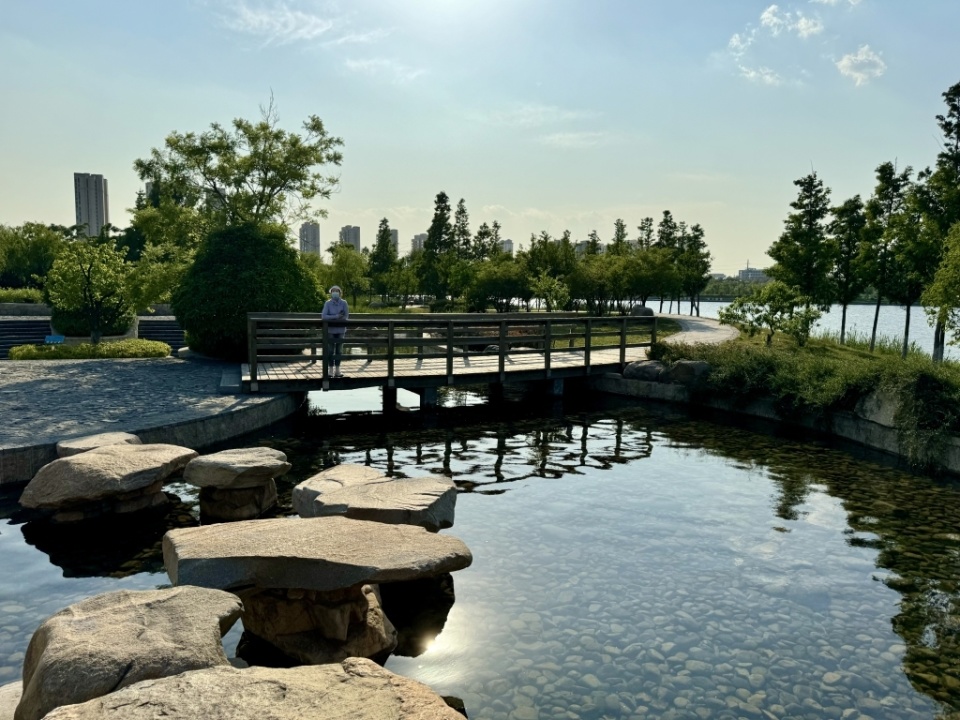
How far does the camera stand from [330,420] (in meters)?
15.9

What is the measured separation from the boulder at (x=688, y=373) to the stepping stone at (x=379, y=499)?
38.0ft

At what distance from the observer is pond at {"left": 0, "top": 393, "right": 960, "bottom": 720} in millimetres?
5293

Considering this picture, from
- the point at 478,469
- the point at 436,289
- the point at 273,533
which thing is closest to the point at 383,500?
the point at 273,533

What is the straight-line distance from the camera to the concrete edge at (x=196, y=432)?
9734mm

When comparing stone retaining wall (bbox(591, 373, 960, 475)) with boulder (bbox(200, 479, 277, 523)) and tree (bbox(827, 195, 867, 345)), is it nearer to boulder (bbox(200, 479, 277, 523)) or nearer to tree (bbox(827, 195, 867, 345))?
boulder (bbox(200, 479, 277, 523))

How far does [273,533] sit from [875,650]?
5245 millimetres

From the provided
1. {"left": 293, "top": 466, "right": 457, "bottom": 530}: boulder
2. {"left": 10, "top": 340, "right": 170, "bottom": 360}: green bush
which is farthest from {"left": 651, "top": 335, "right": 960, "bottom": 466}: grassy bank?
{"left": 10, "top": 340, "right": 170, "bottom": 360}: green bush

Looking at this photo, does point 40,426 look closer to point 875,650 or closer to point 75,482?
point 75,482

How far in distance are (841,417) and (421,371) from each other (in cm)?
935

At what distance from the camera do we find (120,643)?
14.0 feet

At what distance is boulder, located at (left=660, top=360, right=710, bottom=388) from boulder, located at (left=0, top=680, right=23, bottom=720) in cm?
1633

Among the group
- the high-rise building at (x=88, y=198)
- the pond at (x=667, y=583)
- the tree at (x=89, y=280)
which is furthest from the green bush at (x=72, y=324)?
the high-rise building at (x=88, y=198)

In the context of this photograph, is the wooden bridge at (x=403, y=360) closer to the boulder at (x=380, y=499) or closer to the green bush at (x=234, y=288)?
the green bush at (x=234, y=288)

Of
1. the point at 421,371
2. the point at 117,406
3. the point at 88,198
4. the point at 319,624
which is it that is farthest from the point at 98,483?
the point at 88,198
